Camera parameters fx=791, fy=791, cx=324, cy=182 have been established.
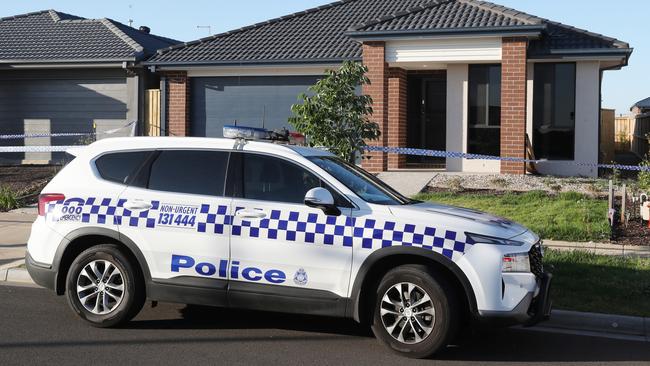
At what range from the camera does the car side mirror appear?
632 centimetres

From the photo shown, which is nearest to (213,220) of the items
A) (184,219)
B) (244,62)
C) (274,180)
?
(184,219)

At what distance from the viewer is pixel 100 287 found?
702 centimetres

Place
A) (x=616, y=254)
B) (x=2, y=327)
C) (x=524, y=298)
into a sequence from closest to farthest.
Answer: (x=524, y=298), (x=2, y=327), (x=616, y=254)

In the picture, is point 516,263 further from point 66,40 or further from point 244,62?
point 66,40

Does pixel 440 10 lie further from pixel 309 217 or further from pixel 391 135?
pixel 309 217

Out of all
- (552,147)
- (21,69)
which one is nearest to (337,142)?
(552,147)

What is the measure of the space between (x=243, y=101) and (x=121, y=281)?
1307 cm

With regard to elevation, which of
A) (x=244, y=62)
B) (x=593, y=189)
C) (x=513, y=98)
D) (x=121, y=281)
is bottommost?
(x=121, y=281)

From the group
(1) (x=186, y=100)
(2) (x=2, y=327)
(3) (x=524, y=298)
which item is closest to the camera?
(3) (x=524, y=298)

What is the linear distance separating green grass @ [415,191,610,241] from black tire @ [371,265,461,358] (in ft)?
18.6

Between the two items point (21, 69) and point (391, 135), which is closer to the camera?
point (391, 135)

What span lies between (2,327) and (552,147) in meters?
13.9

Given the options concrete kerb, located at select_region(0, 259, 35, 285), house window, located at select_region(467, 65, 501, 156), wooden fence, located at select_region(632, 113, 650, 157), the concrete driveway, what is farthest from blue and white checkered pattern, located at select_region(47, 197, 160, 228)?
wooden fence, located at select_region(632, 113, 650, 157)

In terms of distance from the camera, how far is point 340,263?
21.0ft
